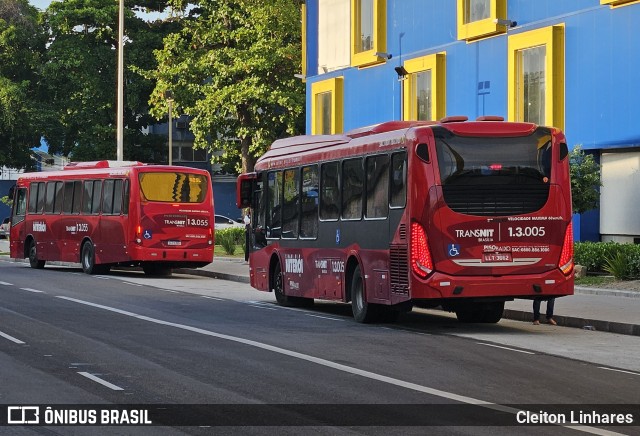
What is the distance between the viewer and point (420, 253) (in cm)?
2011

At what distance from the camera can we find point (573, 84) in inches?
1357

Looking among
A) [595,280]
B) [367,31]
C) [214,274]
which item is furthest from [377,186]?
[367,31]

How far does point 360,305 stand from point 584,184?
1137 cm


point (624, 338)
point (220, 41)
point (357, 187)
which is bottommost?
point (624, 338)

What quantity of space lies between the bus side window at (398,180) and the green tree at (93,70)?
53553 mm

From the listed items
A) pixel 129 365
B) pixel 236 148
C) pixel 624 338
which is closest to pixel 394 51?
pixel 236 148

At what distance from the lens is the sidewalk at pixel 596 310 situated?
2131 cm

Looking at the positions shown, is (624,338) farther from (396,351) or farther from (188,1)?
(188,1)

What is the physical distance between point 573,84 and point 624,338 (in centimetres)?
1526

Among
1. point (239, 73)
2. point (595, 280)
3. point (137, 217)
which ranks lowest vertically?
point (595, 280)

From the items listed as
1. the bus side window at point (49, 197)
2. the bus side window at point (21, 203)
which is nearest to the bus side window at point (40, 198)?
the bus side window at point (49, 197)

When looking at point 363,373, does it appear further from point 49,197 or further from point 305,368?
point 49,197

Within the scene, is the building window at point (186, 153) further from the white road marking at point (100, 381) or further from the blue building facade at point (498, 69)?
the white road marking at point (100, 381)

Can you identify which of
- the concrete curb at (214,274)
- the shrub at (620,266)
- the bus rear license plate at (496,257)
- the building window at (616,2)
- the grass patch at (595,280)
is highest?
the building window at (616,2)
